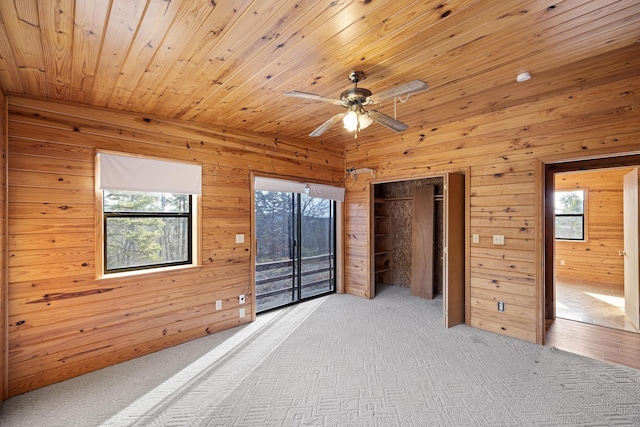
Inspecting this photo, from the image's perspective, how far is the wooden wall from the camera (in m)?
6.00

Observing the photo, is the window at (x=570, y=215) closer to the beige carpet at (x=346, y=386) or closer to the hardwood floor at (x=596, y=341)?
the hardwood floor at (x=596, y=341)

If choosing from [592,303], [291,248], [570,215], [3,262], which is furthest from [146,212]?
[570,215]

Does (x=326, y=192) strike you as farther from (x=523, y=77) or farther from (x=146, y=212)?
(x=523, y=77)

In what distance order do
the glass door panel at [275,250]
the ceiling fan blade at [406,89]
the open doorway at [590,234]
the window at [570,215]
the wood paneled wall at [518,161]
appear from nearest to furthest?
the ceiling fan blade at [406,89]
the wood paneled wall at [518,161]
the glass door panel at [275,250]
the open doorway at [590,234]
the window at [570,215]

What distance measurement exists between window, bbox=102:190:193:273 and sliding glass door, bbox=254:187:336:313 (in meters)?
1.07

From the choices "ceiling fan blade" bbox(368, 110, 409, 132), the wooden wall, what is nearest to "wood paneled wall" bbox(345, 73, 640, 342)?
"ceiling fan blade" bbox(368, 110, 409, 132)

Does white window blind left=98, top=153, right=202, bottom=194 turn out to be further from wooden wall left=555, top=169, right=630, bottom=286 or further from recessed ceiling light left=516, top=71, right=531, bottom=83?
wooden wall left=555, top=169, right=630, bottom=286

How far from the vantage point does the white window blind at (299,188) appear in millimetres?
4105

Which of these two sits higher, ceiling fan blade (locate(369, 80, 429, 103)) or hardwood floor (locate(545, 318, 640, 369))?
ceiling fan blade (locate(369, 80, 429, 103))

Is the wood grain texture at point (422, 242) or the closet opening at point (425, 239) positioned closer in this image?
the closet opening at point (425, 239)

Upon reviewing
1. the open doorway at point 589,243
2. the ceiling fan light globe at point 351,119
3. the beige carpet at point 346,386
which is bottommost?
the beige carpet at point 346,386

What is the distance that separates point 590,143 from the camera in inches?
113

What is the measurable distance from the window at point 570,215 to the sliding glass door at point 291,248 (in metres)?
5.70

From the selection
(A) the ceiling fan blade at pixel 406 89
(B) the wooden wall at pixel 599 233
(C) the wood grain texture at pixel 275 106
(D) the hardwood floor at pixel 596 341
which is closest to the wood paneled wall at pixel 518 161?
(C) the wood grain texture at pixel 275 106
